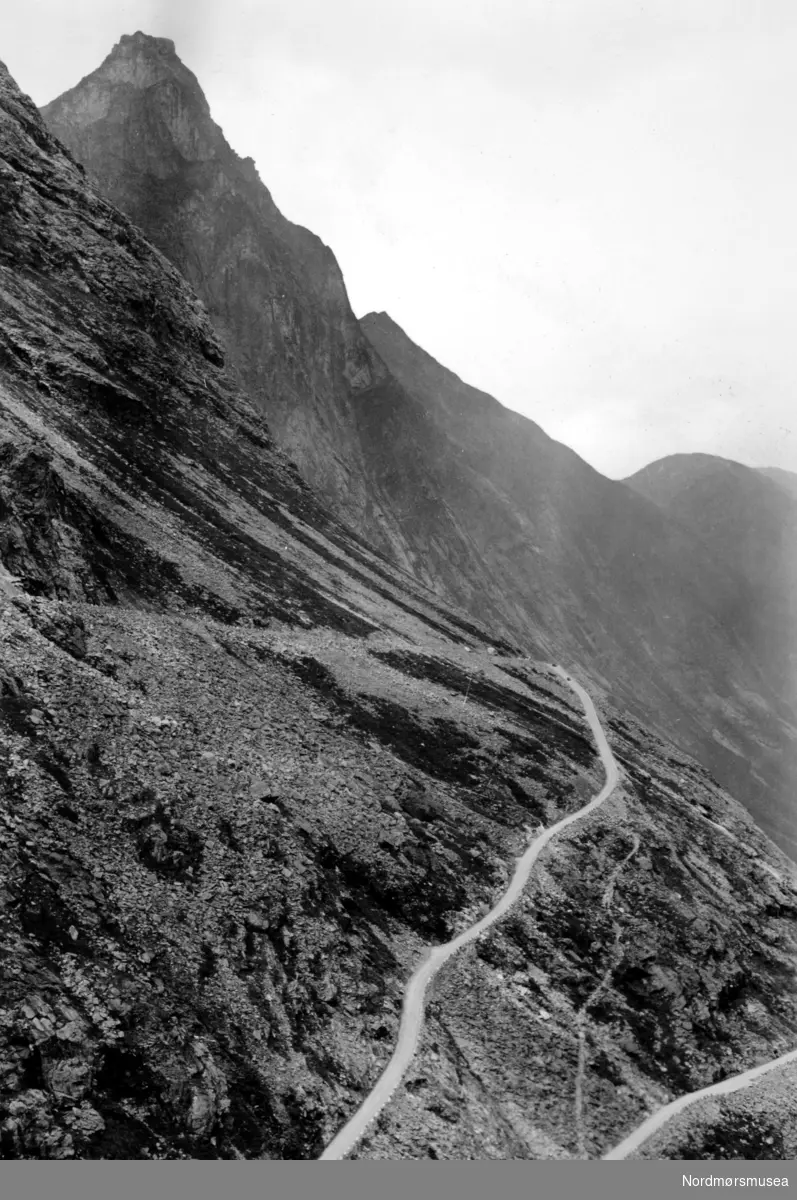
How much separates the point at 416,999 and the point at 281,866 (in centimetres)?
856

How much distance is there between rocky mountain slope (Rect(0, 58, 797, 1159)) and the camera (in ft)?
102

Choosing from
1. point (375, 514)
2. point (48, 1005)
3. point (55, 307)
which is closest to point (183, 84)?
point (375, 514)

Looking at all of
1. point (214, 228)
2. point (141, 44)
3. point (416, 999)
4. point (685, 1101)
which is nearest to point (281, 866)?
point (416, 999)

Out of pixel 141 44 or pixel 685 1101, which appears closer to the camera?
pixel 685 1101

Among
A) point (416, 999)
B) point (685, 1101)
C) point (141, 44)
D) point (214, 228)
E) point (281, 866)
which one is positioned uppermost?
point (141, 44)

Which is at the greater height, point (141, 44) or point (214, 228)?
point (141, 44)

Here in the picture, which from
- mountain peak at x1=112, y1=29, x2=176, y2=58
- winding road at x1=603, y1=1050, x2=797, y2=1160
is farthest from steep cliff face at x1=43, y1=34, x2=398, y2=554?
winding road at x1=603, y1=1050, x2=797, y2=1160

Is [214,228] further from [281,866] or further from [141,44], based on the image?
[281,866]

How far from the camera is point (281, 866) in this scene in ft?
137

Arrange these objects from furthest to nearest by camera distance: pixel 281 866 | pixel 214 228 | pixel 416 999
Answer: pixel 214 228
pixel 281 866
pixel 416 999

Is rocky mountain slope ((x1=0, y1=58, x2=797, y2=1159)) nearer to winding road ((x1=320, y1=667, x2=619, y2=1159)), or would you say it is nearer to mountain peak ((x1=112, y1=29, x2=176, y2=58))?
winding road ((x1=320, y1=667, x2=619, y2=1159))

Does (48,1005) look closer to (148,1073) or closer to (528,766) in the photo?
(148,1073)

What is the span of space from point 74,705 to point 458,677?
144 ft

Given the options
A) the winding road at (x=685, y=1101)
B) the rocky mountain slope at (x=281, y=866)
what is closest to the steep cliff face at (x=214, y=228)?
the rocky mountain slope at (x=281, y=866)
